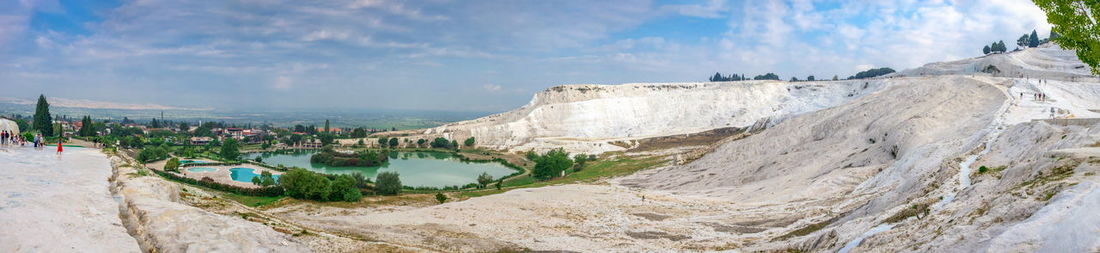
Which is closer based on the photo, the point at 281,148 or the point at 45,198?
the point at 45,198

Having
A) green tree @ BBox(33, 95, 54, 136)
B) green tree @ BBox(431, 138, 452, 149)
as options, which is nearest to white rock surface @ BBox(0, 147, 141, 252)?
green tree @ BBox(33, 95, 54, 136)

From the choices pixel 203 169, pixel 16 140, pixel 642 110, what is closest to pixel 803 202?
pixel 16 140

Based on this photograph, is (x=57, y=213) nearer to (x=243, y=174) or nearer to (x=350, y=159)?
(x=243, y=174)

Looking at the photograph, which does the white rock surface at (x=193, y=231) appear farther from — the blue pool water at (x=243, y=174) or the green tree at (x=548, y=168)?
the blue pool water at (x=243, y=174)

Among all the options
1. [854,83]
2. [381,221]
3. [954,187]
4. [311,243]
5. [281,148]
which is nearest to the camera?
[311,243]

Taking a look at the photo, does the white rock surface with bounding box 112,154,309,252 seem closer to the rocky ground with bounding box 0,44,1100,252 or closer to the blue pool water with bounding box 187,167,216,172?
the rocky ground with bounding box 0,44,1100,252

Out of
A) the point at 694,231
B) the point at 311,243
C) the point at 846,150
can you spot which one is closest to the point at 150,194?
the point at 311,243

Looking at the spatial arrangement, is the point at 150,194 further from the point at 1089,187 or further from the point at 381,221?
the point at 1089,187
